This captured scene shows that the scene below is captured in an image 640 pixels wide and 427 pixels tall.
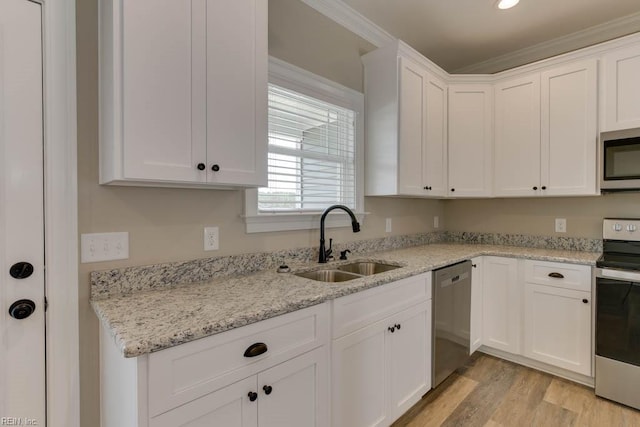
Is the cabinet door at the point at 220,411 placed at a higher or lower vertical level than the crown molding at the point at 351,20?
lower

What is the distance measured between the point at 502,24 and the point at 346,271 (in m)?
2.30

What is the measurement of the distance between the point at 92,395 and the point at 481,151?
315 cm

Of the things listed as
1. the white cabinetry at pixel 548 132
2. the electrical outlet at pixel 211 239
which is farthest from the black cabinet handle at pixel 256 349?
the white cabinetry at pixel 548 132

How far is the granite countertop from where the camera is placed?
942 millimetres

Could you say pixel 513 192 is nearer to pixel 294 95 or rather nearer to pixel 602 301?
pixel 602 301

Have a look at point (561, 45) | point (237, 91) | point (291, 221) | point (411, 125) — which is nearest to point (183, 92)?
point (237, 91)

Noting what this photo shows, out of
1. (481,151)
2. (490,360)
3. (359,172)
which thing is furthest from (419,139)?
(490,360)

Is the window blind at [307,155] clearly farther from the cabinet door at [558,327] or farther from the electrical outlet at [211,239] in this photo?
the cabinet door at [558,327]

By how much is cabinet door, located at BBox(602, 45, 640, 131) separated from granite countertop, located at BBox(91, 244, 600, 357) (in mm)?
1842

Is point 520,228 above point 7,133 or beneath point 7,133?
beneath

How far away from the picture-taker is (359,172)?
248 cm

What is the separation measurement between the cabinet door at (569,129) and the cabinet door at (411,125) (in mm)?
994

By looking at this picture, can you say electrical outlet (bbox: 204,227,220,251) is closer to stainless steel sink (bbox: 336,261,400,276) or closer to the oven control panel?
stainless steel sink (bbox: 336,261,400,276)

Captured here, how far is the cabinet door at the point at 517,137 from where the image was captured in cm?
266
